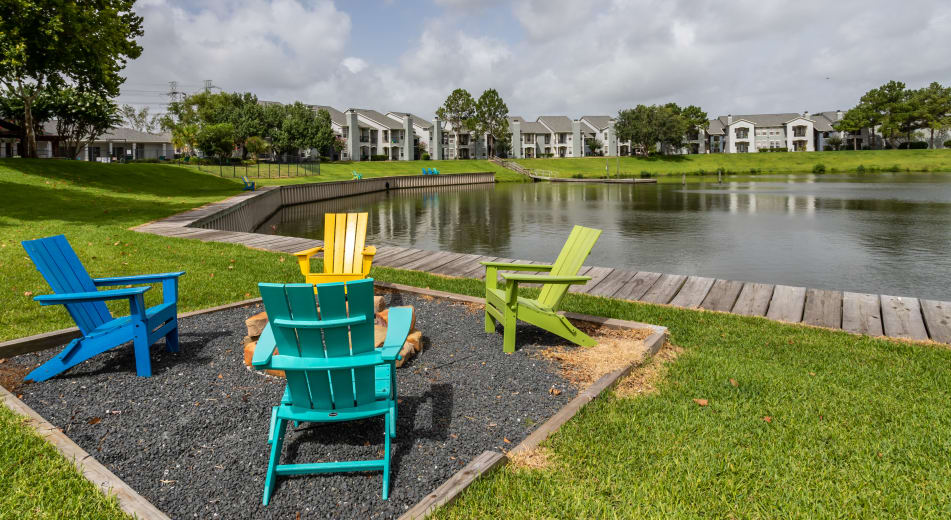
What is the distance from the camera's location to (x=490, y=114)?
299 feet

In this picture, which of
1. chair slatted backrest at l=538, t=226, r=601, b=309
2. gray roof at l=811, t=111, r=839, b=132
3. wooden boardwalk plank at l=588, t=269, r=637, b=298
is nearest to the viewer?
chair slatted backrest at l=538, t=226, r=601, b=309

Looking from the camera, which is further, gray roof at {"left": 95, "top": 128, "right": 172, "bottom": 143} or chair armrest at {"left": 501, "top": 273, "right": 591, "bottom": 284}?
gray roof at {"left": 95, "top": 128, "right": 172, "bottom": 143}

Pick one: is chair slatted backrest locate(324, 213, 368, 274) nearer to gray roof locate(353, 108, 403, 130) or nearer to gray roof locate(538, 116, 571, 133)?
gray roof locate(353, 108, 403, 130)

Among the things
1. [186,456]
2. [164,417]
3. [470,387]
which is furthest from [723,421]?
[164,417]

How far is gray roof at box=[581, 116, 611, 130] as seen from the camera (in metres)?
102

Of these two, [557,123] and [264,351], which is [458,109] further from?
[264,351]

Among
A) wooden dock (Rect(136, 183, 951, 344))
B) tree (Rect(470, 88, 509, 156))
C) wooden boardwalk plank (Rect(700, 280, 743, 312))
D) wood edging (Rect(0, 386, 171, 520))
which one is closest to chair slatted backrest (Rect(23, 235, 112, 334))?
wood edging (Rect(0, 386, 171, 520))

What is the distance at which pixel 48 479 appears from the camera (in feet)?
9.97

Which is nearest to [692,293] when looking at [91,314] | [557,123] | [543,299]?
[543,299]

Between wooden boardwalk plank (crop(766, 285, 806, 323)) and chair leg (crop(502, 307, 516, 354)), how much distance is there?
12.5 ft

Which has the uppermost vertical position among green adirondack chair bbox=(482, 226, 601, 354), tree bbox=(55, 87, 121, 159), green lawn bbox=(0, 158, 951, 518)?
tree bbox=(55, 87, 121, 159)

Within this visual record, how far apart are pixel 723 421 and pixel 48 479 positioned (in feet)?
13.4

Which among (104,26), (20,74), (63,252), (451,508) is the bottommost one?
(451,508)

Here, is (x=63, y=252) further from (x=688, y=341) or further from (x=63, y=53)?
(x=63, y=53)
